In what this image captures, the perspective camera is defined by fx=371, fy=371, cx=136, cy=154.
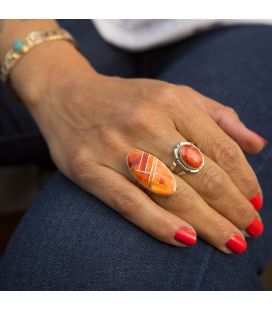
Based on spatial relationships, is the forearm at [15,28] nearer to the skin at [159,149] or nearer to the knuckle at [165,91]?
the skin at [159,149]

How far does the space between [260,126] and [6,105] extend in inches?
27.6

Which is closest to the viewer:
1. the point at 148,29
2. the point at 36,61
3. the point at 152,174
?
the point at 152,174

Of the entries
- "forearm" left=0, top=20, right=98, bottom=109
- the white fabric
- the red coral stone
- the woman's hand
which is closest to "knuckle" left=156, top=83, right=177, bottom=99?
the woman's hand

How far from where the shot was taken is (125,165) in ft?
2.16

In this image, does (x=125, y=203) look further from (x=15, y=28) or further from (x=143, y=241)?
(x=15, y=28)

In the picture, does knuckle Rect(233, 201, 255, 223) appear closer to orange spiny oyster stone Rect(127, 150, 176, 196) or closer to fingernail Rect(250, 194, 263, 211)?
fingernail Rect(250, 194, 263, 211)

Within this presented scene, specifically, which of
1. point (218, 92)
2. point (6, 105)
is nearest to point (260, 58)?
point (218, 92)

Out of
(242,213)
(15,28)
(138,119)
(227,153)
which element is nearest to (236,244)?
(242,213)

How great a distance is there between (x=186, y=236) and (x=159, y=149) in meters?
0.16

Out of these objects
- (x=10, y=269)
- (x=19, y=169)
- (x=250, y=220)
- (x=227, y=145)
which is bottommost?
(x=19, y=169)

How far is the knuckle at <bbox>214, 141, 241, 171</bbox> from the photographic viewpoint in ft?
2.19

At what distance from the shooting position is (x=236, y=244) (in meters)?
0.66

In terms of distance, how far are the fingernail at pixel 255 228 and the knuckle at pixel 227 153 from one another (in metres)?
0.11
